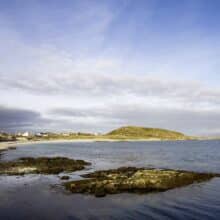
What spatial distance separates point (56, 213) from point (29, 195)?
6.21 metres

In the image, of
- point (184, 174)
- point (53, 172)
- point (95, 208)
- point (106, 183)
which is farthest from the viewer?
point (53, 172)

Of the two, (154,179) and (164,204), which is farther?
(154,179)

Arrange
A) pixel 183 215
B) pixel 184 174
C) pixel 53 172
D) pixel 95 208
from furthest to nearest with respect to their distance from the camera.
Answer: pixel 53 172 < pixel 184 174 < pixel 95 208 < pixel 183 215

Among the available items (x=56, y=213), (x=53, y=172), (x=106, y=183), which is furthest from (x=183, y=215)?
(x=53, y=172)

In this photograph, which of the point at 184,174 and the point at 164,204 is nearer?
the point at 164,204

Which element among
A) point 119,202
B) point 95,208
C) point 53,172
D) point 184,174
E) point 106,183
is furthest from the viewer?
point 53,172

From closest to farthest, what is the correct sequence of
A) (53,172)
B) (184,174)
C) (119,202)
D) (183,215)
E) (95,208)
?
1. (183,215)
2. (95,208)
3. (119,202)
4. (184,174)
5. (53,172)

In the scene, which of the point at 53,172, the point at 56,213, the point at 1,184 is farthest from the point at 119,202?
the point at 53,172

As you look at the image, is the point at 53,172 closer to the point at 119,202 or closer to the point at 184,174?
the point at 184,174

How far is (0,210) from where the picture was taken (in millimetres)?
20078

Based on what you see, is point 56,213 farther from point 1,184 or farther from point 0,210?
point 1,184

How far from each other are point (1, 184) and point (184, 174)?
19.1 m

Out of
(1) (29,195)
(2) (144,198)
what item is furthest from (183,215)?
(1) (29,195)

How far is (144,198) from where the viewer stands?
2344 centimetres
